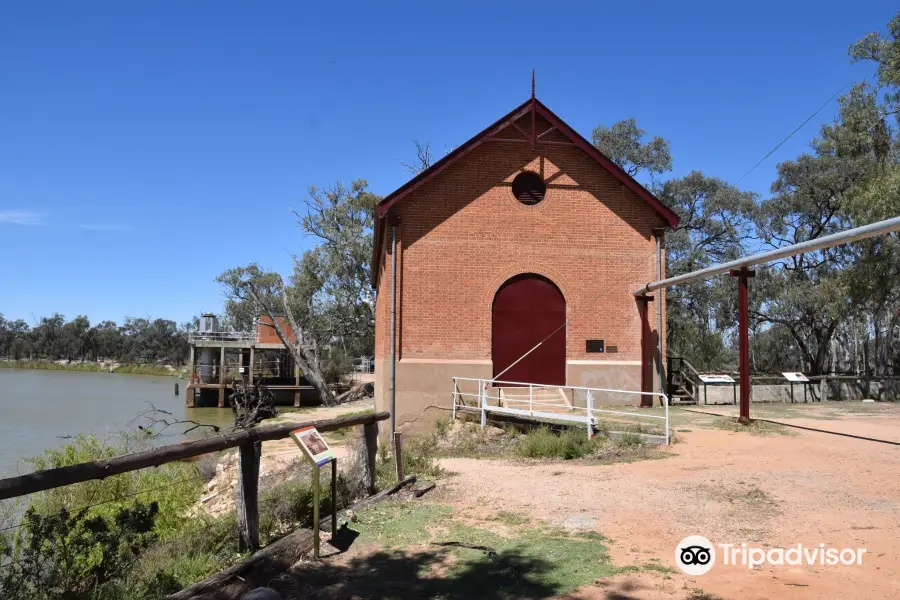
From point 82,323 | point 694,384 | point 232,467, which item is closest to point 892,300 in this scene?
point 694,384

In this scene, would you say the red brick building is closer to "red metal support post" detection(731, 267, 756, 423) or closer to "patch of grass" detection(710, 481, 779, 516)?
"red metal support post" detection(731, 267, 756, 423)

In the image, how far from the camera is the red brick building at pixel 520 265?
18.8m

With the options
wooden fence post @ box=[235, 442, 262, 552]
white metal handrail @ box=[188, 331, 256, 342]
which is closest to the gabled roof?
wooden fence post @ box=[235, 442, 262, 552]

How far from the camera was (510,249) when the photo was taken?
63.4ft

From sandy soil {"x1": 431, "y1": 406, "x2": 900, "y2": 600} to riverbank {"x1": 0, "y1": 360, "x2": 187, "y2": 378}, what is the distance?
82908mm

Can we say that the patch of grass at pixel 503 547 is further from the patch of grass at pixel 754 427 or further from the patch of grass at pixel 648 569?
the patch of grass at pixel 754 427

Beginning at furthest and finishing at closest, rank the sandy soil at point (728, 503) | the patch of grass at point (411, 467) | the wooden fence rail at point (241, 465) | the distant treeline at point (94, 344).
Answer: the distant treeline at point (94, 344)
the patch of grass at point (411, 467)
the sandy soil at point (728, 503)
the wooden fence rail at point (241, 465)

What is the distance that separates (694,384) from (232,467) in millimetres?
16163

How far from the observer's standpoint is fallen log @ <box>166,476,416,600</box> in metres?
5.08

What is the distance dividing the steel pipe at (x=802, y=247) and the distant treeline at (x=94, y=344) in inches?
4216

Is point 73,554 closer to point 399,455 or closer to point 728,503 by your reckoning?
point 399,455

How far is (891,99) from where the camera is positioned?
24.8 meters

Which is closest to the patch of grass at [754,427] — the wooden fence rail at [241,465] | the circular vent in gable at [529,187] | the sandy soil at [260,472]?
the circular vent in gable at [529,187]

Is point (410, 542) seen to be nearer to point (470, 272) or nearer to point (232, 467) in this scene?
point (232, 467)
